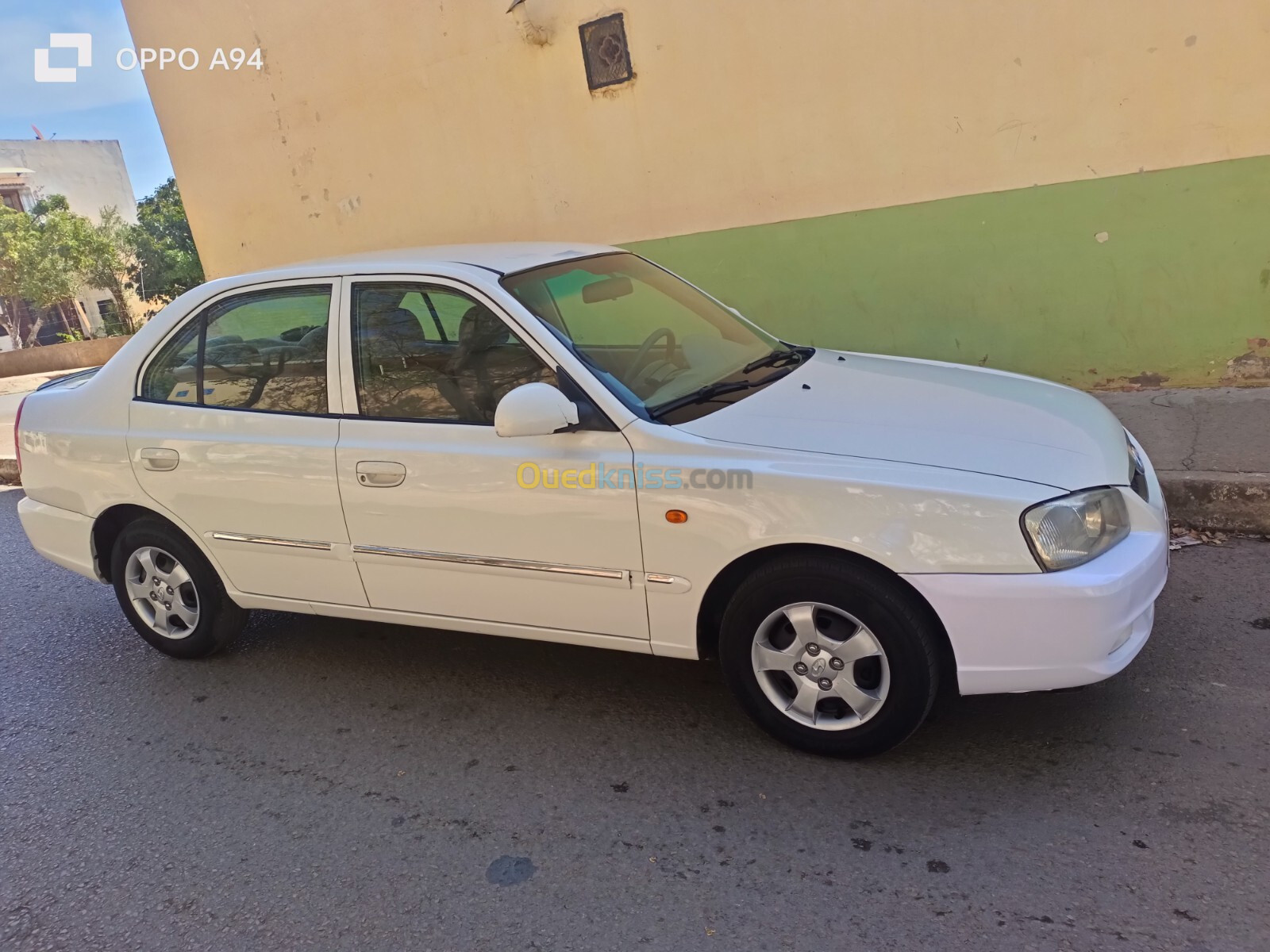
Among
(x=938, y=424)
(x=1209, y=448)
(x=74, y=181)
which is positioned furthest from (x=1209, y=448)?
(x=74, y=181)

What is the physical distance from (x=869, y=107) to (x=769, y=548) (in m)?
4.74

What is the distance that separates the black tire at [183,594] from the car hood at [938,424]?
236cm

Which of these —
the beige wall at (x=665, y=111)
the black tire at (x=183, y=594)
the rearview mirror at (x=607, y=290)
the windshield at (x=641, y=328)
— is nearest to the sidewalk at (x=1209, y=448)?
the beige wall at (x=665, y=111)

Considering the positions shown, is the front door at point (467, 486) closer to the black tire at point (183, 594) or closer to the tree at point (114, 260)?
the black tire at point (183, 594)

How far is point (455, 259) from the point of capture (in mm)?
3652

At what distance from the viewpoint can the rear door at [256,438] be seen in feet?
11.8

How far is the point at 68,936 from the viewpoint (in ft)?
8.75

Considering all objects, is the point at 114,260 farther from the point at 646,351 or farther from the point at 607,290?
the point at 646,351

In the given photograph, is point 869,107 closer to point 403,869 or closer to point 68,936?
point 403,869

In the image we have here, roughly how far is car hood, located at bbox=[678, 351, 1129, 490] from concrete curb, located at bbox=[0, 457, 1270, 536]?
1.48 meters

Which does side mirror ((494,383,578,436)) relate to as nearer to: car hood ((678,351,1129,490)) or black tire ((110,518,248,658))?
car hood ((678,351,1129,490))

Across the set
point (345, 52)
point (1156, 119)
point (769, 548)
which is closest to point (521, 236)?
point (345, 52)

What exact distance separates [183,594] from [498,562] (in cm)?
178

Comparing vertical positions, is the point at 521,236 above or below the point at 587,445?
above
